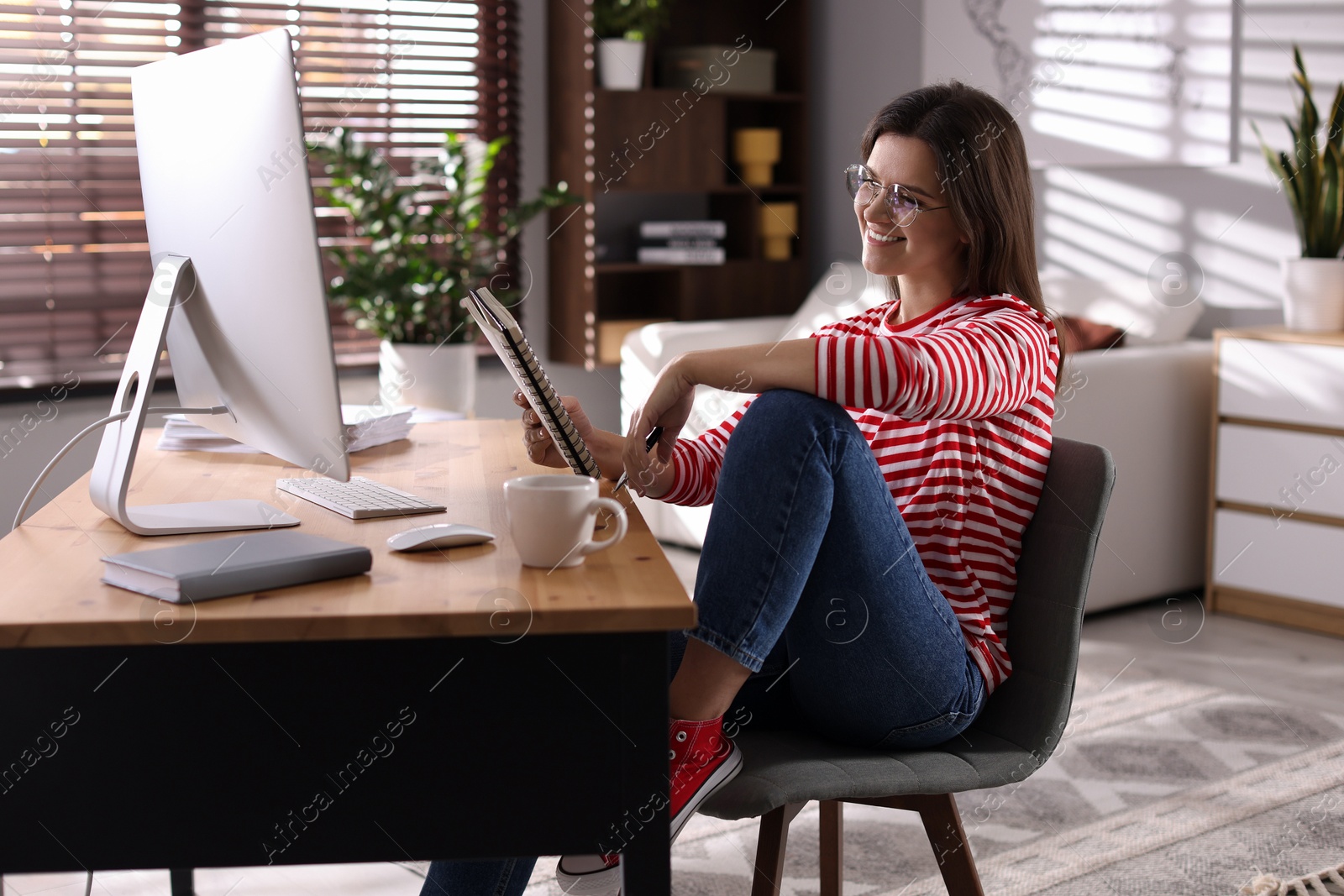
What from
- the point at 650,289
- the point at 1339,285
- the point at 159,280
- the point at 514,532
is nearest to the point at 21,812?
the point at 514,532

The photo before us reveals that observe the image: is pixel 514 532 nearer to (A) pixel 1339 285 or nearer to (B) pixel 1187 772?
(B) pixel 1187 772

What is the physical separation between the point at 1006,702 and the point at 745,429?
1.44 ft

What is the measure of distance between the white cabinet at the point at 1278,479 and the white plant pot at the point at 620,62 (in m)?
2.10

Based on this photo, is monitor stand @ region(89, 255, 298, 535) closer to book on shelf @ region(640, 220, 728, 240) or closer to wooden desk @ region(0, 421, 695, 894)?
wooden desk @ region(0, 421, 695, 894)

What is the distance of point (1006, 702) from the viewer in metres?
1.31

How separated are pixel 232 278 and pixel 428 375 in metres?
2.19

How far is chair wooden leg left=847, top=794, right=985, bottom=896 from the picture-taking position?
4.08 ft

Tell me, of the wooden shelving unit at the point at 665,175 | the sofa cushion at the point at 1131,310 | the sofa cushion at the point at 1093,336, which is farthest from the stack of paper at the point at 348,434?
the wooden shelving unit at the point at 665,175

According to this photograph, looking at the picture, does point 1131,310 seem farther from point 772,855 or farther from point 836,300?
point 772,855

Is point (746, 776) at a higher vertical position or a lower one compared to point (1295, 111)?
lower

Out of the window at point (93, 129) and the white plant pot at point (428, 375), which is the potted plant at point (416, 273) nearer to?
the white plant pot at point (428, 375)

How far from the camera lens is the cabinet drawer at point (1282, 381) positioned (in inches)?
116

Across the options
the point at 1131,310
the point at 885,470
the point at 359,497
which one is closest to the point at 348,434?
the point at 359,497

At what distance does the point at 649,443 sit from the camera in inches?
51.8
